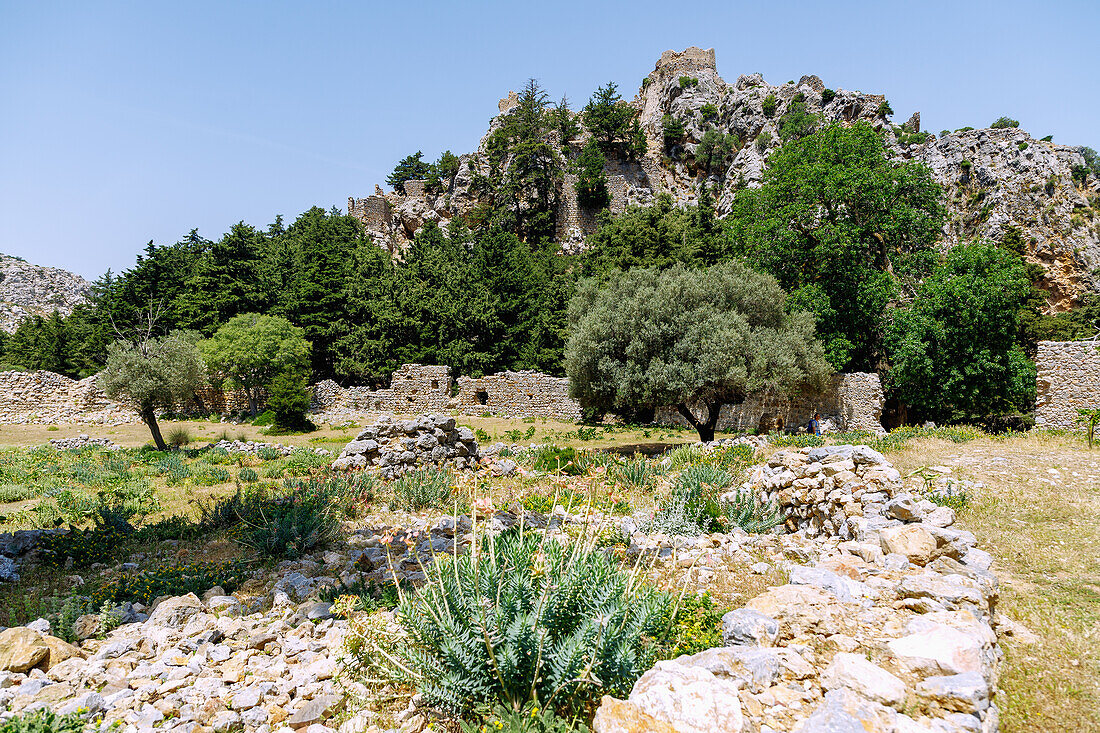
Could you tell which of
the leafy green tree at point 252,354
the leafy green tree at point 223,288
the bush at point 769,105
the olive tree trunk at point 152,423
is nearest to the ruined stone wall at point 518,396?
the leafy green tree at point 252,354

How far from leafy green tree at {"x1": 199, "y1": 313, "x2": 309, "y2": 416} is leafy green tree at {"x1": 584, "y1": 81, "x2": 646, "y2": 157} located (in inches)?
1586

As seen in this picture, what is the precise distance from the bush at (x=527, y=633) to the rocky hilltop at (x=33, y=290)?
293 feet

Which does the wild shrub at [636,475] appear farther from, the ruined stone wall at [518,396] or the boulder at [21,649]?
the ruined stone wall at [518,396]

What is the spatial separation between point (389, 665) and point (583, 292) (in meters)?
16.4

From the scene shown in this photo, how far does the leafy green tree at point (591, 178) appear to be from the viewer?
5300 cm

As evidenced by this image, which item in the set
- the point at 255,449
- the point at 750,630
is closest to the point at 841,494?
the point at 750,630

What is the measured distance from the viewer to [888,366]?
23719mm

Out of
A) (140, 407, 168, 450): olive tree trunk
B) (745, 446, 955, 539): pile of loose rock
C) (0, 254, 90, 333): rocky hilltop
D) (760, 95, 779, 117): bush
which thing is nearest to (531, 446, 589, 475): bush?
(745, 446, 955, 539): pile of loose rock

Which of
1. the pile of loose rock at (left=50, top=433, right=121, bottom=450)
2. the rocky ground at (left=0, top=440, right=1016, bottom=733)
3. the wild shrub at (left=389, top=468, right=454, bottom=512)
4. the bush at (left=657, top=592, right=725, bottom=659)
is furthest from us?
the pile of loose rock at (left=50, top=433, right=121, bottom=450)

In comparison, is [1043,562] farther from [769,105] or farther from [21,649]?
[769,105]

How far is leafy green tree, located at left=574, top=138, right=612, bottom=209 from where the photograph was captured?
53.0 m

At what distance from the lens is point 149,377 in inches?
691

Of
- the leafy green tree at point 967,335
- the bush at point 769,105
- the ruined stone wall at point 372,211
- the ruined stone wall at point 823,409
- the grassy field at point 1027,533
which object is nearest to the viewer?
the grassy field at point 1027,533

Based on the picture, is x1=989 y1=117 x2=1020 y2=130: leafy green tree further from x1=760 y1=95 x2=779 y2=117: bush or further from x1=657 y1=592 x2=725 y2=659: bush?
x1=657 y1=592 x2=725 y2=659: bush
